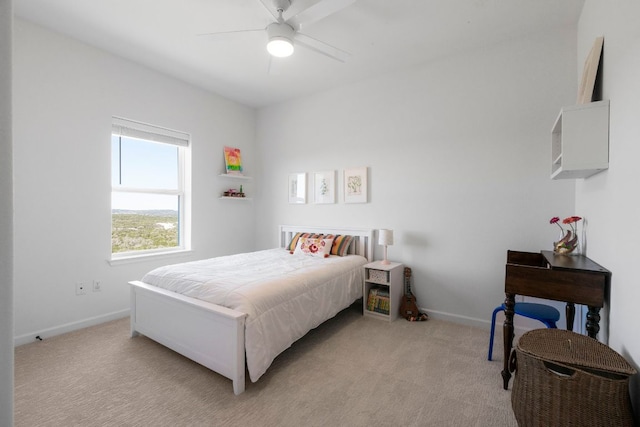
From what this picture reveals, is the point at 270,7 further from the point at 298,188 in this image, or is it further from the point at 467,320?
the point at 467,320

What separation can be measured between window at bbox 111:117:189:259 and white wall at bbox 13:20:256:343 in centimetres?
16

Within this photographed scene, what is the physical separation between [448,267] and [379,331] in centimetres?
102

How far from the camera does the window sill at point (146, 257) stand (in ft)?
10.5

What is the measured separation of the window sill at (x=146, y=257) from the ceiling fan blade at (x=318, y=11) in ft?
9.61

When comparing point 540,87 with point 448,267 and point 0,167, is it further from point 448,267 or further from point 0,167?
point 0,167

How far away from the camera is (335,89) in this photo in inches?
154

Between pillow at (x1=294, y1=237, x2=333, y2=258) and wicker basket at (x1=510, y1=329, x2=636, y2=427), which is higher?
pillow at (x1=294, y1=237, x2=333, y2=258)

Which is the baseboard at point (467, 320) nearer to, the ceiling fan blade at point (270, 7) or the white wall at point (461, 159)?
the white wall at point (461, 159)

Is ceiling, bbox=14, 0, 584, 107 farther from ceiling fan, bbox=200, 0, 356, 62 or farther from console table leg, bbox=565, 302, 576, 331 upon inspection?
console table leg, bbox=565, 302, 576, 331

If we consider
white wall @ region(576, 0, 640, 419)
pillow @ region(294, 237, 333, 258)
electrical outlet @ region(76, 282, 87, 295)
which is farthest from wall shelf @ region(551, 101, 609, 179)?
electrical outlet @ region(76, 282, 87, 295)

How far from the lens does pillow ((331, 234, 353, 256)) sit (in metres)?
3.55

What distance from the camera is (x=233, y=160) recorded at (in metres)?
4.37

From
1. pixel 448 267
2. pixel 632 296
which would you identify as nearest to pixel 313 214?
pixel 448 267

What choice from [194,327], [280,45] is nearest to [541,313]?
[194,327]
